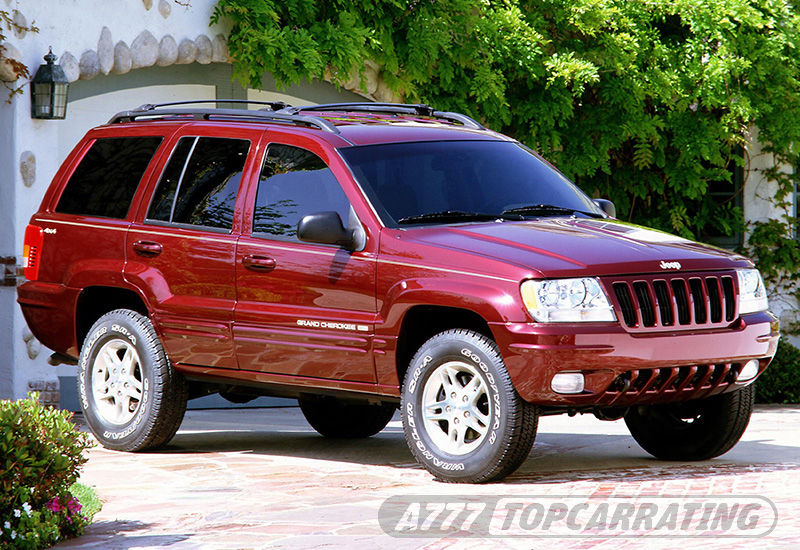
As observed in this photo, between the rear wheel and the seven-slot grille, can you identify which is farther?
the rear wheel

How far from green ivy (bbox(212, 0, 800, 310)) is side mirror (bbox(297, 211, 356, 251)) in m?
5.24

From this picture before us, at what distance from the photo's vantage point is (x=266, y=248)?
770cm

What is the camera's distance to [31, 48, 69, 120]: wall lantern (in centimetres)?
1066

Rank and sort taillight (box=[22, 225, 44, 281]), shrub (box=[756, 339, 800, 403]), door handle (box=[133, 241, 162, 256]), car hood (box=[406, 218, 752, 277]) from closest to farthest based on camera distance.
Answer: car hood (box=[406, 218, 752, 277])
door handle (box=[133, 241, 162, 256])
taillight (box=[22, 225, 44, 281])
shrub (box=[756, 339, 800, 403])

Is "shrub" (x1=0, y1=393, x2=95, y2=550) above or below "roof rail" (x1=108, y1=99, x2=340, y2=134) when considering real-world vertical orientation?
below

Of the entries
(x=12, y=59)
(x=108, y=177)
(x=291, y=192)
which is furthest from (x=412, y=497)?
(x=12, y=59)

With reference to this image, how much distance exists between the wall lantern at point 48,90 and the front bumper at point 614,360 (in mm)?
5419

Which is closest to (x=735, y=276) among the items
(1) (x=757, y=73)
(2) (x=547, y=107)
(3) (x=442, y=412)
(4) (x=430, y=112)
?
(3) (x=442, y=412)

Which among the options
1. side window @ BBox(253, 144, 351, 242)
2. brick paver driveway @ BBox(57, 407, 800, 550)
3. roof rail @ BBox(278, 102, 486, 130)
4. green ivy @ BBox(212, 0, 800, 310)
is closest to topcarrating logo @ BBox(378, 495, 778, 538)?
brick paver driveway @ BBox(57, 407, 800, 550)

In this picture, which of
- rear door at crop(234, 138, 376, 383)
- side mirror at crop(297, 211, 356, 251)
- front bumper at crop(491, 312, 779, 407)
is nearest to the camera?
front bumper at crop(491, 312, 779, 407)

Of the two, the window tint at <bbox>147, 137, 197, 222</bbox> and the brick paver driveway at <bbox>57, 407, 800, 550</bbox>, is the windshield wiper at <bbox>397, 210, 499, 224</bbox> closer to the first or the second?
the brick paver driveway at <bbox>57, 407, 800, 550</bbox>

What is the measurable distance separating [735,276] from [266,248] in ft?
8.81

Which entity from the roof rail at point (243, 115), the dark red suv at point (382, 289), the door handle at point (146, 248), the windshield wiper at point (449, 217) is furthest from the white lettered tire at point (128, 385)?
the windshield wiper at point (449, 217)

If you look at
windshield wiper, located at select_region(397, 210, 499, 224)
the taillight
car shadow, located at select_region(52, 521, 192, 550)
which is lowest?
car shadow, located at select_region(52, 521, 192, 550)
